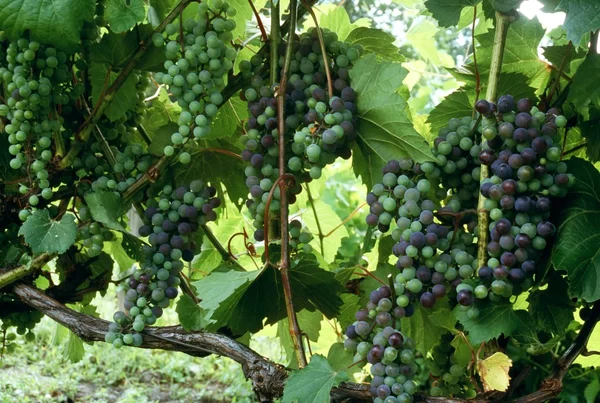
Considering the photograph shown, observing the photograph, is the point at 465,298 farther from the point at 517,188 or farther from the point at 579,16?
the point at 579,16

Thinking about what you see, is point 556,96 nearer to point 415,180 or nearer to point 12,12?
point 415,180

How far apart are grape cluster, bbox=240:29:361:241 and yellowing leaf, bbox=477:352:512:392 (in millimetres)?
298

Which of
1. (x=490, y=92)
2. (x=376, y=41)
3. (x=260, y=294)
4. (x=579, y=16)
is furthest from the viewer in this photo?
(x=376, y=41)

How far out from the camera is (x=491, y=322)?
0.80 metres

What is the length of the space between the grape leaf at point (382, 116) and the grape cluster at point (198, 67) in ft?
0.60

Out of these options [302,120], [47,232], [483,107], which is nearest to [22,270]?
[47,232]

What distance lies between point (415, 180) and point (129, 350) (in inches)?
92.9

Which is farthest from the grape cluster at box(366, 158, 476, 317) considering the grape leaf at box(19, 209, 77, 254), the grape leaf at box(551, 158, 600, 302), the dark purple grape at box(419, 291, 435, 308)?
the grape leaf at box(19, 209, 77, 254)

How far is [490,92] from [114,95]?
1.78ft

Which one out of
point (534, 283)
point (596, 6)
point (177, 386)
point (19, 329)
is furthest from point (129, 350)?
point (596, 6)

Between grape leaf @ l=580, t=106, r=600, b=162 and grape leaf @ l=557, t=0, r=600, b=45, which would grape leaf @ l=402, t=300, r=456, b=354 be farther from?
grape leaf @ l=557, t=0, r=600, b=45

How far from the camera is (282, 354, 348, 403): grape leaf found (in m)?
0.76

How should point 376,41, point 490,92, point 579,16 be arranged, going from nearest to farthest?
point 579,16, point 490,92, point 376,41

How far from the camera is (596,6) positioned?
0.75m
